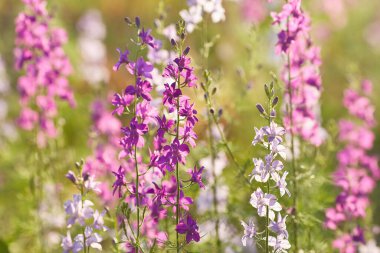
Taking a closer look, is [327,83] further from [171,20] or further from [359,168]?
[359,168]

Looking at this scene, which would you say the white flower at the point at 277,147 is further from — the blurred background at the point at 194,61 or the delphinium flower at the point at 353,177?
the delphinium flower at the point at 353,177

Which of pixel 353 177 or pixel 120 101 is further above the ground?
pixel 120 101

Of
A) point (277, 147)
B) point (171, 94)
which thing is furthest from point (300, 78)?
point (171, 94)

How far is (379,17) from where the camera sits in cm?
1293

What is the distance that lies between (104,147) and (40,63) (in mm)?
988

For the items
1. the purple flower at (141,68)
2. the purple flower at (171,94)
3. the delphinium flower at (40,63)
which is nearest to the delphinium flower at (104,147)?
the delphinium flower at (40,63)

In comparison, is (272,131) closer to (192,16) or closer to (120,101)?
(120,101)

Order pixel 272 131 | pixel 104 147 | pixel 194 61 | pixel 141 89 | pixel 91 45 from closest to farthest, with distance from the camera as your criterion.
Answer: pixel 272 131
pixel 141 89
pixel 104 147
pixel 194 61
pixel 91 45

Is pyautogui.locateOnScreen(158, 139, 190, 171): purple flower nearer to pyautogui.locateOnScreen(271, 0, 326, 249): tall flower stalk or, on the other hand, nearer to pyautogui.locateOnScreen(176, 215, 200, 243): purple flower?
pyautogui.locateOnScreen(176, 215, 200, 243): purple flower

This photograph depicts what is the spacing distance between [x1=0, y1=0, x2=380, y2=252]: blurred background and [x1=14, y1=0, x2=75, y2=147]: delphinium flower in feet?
1.04

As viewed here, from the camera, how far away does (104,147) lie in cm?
535

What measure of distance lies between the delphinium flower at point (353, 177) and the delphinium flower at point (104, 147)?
1456 mm

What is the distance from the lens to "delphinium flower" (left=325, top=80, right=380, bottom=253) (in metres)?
4.21

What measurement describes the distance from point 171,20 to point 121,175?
28.1 feet
